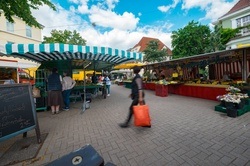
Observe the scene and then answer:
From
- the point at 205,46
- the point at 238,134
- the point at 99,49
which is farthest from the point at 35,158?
the point at 205,46

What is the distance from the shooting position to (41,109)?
22.7 feet

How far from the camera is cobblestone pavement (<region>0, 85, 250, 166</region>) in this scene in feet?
8.84

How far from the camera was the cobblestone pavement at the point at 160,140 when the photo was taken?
2.69m

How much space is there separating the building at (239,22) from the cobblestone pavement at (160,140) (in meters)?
16.9

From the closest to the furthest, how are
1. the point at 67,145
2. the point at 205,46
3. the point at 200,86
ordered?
the point at 67,145, the point at 200,86, the point at 205,46

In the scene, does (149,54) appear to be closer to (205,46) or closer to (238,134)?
(205,46)

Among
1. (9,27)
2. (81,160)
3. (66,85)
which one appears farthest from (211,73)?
(9,27)

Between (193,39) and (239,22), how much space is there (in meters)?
6.38

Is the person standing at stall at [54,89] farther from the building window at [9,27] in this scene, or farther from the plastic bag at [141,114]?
the building window at [9,27]

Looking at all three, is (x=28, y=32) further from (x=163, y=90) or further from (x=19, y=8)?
(x=163, y=90)

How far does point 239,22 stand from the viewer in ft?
61.7

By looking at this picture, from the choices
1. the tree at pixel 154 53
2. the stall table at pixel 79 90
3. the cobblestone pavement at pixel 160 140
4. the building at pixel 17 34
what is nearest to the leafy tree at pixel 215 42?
the tree at pixel 154 53

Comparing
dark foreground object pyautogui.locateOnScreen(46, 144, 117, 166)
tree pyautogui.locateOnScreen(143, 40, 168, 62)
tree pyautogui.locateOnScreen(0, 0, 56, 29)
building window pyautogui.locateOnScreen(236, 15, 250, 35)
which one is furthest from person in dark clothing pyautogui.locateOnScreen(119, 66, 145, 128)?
tree pyautogui.locateOnScreen(143, 40, 168, 62)

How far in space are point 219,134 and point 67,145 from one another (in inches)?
152
